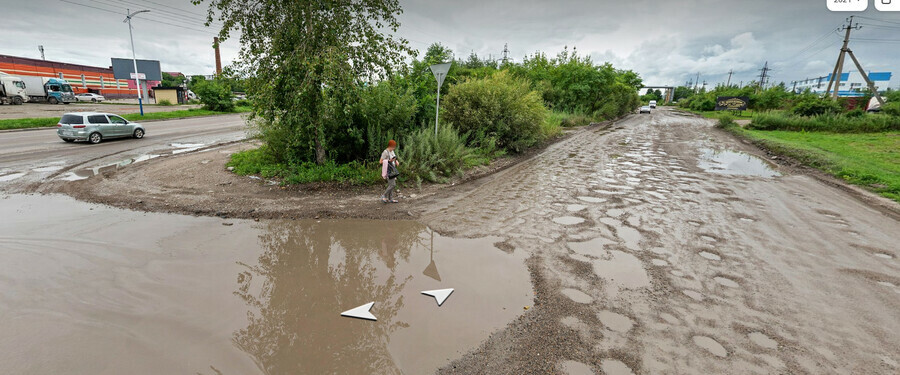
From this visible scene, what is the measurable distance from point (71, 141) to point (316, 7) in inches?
564

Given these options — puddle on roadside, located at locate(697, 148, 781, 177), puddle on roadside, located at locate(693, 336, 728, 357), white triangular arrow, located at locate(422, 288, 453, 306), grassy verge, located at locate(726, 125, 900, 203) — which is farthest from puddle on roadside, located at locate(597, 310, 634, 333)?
puddle on roadside, located at locate(697, 148, 781, 177)

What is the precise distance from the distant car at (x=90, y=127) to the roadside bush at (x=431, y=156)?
13.8 m

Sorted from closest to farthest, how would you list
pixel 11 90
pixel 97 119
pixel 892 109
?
pixel 97 119 < pixel 892 109 < pixel 11 90

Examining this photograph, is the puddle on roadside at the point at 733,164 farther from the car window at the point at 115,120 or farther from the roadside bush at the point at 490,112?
the car window at the point at 115,120

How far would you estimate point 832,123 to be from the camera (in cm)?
2280

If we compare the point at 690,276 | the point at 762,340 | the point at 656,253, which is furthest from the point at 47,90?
the point at 762,340

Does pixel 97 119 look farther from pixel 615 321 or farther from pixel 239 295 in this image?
pixel 615 321

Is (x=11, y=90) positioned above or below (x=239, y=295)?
above

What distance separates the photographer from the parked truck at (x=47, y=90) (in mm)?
34406

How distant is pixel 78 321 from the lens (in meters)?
3.70

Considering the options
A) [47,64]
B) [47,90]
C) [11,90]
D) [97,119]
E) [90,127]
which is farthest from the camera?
[47,64]

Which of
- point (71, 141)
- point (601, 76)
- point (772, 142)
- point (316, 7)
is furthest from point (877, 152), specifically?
point (71, 141)

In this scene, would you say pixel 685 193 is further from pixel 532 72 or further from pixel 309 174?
pixel 532 72

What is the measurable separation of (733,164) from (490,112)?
8704 millimetres
